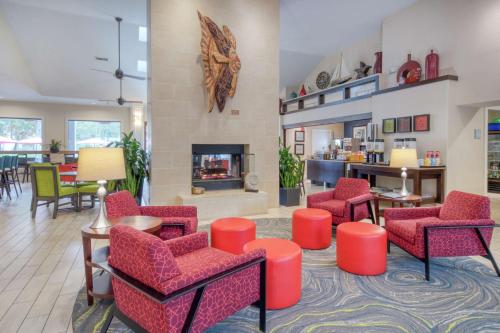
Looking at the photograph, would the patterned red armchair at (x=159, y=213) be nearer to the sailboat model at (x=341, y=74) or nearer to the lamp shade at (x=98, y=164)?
the lamp shade at (x=98, y=164)

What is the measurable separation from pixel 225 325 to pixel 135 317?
0.67 metres

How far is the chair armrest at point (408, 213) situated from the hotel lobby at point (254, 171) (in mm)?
15

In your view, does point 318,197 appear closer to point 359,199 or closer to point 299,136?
point 359,199

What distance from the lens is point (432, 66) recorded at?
19.7ft

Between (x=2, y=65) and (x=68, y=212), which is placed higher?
(x=2, y=65)

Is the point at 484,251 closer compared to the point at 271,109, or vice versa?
the point at 484,251

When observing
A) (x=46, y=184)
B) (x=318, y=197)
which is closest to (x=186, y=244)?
(x=318, y=197)

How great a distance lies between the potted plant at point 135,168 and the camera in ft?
18.6

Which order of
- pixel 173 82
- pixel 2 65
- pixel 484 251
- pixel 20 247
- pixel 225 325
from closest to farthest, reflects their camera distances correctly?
1. pixel 225 325
2. pixel 484 251
3. pixel 20 247
4. pixel 173 82
5. pixel 2 65

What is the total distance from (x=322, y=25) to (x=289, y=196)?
438cm

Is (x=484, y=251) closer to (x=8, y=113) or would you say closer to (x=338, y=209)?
(x=338, y=209)

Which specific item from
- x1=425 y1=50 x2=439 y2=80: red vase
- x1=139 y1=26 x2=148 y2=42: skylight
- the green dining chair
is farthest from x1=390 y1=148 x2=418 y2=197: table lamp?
x1=139 y1=26 x2=148 y2=42: skylight

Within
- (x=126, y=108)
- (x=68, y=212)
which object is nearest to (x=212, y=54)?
(x=68, y=212)

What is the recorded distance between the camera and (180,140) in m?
5.36
